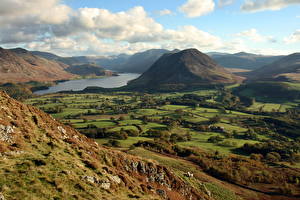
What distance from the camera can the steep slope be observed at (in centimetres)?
2567

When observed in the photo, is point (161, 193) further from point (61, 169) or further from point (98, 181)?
point (61, 169)

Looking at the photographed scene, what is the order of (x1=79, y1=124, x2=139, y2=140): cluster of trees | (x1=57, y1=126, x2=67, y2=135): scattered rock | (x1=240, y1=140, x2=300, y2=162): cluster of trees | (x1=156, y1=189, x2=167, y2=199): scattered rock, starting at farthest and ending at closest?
(x1=79, y1=124, x2=139, y2=140): cluster of trees < (x1=240, y1=140, x2=300, y2=162): cluster of trees < (x1=57, y1=126, x2=67, y2=135): scattered rock < (x1=156, y1=189, x2=167, y2=199): scattered rock

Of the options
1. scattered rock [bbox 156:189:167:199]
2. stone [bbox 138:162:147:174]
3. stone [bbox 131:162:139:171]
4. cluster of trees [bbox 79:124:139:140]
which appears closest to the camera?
scattered rock [bbox 156:189:167:199]

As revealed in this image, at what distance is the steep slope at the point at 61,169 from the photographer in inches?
1011

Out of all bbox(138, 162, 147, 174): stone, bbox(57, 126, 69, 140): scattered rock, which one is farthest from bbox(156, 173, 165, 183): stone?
bbox(57, 126, 69, 140): scattered rock

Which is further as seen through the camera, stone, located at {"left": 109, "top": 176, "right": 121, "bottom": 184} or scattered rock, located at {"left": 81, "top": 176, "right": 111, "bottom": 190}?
stone, located at {"left": 109, "top": 176, "right": 121, "bottom": 184}

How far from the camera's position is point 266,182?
255ft

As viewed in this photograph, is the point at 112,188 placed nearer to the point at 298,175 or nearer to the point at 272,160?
the point at 298,175

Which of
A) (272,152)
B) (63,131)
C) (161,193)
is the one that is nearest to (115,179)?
(161,193)

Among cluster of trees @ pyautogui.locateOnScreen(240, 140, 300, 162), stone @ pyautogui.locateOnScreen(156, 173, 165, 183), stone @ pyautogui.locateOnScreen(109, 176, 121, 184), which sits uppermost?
stone @ pyautogui.locateOnScreen(109, 176, 121, 184)

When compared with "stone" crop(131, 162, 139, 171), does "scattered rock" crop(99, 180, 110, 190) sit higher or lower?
higher

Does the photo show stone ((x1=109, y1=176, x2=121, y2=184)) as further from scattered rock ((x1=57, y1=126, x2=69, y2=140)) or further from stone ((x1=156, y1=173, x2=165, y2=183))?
scattered rock ((x1=57, y1=126, x2=69, y2=140))

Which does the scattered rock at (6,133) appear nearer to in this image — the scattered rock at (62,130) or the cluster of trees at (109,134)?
the scattered rock at (62,130)

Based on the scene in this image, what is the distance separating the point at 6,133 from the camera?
3350cm
